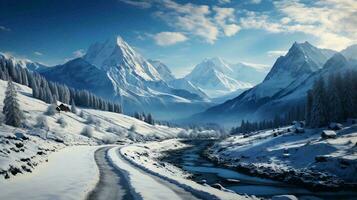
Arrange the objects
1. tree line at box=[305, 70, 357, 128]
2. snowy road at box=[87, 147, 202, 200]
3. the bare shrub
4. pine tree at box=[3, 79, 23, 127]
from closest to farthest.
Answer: snowy road at box=[87, 147, 202, 200] < tree line at box=[305, 70, 357, 128] < pine tree at box=[3, 79, 23, 127] < the bare shrub

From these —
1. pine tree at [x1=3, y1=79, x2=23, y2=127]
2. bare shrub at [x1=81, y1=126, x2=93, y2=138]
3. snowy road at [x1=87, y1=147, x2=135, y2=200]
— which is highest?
pine tree at [x1=3, y1=79, x2=23, y2=127]

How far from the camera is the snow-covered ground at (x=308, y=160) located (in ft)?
173

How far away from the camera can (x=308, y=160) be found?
64.6m

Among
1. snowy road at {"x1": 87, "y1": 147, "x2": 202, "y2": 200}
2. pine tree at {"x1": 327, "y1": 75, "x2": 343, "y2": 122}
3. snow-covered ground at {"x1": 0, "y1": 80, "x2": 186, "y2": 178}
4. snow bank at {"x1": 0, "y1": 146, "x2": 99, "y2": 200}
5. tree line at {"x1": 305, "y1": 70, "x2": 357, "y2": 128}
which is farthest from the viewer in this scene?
pine tree at {"x1": 327, "y1": 75, "x2": 343, "y2": 122}

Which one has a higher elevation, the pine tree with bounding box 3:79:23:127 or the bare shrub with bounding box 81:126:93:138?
the pine tree with bounding box 3:79:23:127

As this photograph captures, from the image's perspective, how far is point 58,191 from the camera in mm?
28297

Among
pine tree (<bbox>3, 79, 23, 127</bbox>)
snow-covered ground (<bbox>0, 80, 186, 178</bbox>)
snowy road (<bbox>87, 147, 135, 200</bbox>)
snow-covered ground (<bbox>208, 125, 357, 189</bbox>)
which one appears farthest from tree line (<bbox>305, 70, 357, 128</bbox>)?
pine tree (<bbox>3, 79, 23, 127</bbox>)

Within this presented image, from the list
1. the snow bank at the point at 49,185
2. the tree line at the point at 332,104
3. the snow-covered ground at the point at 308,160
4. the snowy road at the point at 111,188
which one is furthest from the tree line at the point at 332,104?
the snow bank at the point at 49,185

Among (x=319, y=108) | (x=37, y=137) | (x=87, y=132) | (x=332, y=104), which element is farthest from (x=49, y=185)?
(x=87, y=132)

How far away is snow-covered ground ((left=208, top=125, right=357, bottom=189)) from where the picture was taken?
173 ft

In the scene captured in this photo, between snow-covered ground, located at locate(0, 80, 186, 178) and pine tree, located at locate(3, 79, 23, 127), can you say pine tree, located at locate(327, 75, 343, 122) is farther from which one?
pine tree, located at locate(3, 79, 23, 127)

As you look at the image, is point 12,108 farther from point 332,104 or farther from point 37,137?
point 332,104

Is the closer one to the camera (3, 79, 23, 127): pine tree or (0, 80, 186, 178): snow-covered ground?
(0, 80, 186, 178): snow-covered ground

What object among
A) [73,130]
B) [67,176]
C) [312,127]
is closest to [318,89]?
[312,127]
